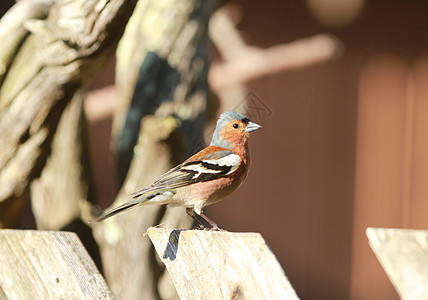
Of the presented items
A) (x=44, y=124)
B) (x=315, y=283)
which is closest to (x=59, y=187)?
(x=44, y=124)

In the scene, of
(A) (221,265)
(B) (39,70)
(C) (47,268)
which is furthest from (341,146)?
(A) (221,265)

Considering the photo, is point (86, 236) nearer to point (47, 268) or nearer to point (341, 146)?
point (47, 268)

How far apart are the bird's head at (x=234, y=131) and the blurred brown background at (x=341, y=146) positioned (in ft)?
14.2

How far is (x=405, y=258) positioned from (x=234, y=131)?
115 cm

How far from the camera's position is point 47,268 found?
2234 mm

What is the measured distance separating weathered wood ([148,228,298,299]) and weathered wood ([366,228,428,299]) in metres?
0.26

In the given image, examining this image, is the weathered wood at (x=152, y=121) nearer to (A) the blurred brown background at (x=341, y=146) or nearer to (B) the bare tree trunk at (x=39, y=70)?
(B) the bare tree trunk at (x=39, y=70)

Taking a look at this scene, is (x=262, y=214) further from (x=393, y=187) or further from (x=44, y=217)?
(x=44, y=217)

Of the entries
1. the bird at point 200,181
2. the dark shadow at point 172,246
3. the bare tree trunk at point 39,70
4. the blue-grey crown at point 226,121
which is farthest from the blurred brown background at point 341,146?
the dark shadow at point 172,246

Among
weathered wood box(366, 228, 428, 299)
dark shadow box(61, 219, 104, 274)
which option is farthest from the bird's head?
dark shadow box(61, 219, 104, 274)

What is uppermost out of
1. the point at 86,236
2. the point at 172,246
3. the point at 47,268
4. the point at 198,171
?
the point at 198,171

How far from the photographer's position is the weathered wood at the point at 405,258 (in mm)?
1450

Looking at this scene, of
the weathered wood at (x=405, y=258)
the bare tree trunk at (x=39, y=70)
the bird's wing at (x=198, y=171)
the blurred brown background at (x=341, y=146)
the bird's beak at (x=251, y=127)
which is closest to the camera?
the weathered wood at (x=405, y=258)

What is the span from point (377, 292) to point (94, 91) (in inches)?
131
